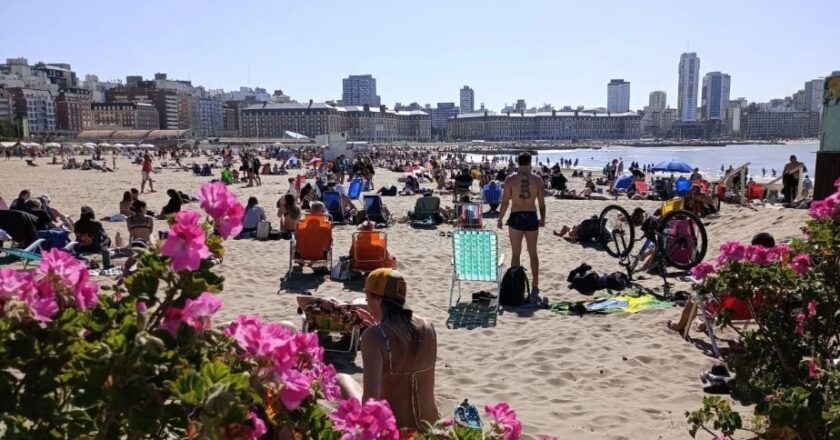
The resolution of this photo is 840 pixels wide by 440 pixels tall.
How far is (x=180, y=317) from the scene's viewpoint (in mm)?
1188

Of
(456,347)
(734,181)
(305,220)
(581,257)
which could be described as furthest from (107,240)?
(734,181)

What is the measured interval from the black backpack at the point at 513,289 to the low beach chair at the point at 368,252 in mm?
1337

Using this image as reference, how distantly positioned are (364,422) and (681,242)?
643cm

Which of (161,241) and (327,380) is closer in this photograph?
(161,241)

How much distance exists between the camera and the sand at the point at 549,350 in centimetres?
362

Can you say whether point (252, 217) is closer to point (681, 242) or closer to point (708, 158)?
point (681, 242)

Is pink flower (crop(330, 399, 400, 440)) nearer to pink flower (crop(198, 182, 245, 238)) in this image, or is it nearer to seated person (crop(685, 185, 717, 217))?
pink flower (crop(198, 182, 245, 238))

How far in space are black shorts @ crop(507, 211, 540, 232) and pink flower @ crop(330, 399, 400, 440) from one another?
15.9 ft

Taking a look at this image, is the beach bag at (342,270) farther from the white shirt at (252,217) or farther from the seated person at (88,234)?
the white shirt at (252,217)

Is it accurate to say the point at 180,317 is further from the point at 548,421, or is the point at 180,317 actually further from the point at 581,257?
the point at 581,257

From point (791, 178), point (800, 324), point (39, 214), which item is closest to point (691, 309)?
point (800, 324)

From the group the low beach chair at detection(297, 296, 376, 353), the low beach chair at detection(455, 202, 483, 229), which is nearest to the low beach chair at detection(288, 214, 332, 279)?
the low beach chair at detection(297, 296, 376, 353)

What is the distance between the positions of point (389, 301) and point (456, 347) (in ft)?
7.75

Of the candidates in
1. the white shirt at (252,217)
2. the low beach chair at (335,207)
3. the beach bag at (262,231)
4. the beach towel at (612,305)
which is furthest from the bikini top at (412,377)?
the low beach chair at (335,207)
